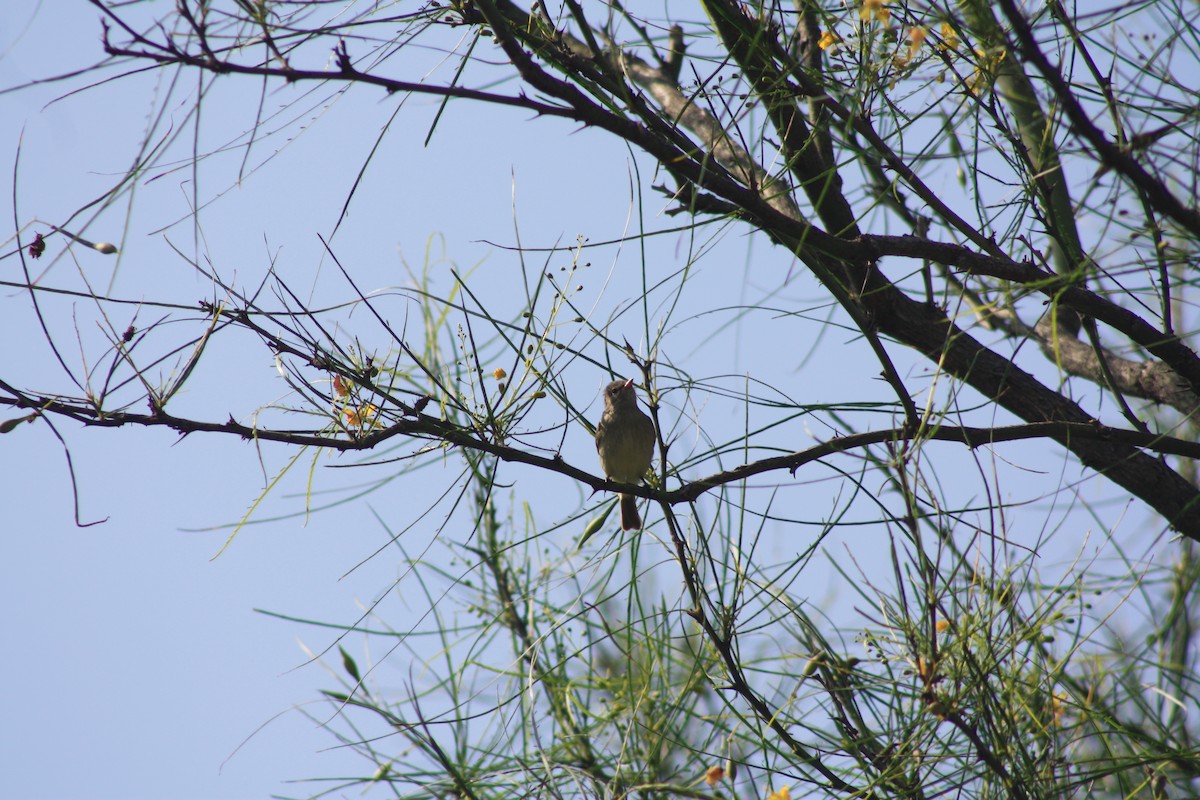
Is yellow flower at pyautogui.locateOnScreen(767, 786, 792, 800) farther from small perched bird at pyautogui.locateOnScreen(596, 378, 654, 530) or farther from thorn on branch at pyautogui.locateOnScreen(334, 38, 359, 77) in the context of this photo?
small perched bird at pyautogui.locateOnScreen(596, 378, 654, 530)

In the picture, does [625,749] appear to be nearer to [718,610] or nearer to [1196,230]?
[718,610]

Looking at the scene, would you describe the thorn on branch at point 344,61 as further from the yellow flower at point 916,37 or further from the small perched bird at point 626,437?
the small perched bird at point 626,437

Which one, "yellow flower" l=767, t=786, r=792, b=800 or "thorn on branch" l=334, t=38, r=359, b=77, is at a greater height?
"thorn on branch" l=334, t=38, r=359, b=77

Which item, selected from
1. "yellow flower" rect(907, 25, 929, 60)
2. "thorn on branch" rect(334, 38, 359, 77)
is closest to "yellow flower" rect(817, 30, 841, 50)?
"yellow flower" rect(907, 25, 929, 60)

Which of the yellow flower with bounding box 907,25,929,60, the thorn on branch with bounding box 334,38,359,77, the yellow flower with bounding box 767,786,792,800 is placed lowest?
the yellow flower with bounding box 767,786,792,800

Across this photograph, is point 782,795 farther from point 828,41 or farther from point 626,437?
point 626,437

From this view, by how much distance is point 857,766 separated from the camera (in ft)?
7.58

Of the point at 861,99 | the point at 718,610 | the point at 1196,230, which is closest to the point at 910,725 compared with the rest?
the point at 718,610

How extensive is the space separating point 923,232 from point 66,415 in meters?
2.28

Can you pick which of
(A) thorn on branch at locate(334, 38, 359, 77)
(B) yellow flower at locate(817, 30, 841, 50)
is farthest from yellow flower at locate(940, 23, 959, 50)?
(A) thorn on branch at locate(334, 38, 359, 77)

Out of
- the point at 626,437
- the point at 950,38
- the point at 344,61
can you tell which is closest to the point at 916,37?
the point at 950,38

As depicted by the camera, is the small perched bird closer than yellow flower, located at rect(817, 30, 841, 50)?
No

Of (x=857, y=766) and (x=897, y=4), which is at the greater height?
(x=897, y=4)

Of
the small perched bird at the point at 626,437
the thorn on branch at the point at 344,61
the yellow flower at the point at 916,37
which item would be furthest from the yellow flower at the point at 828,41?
the small perched bird at the point at 626,437
